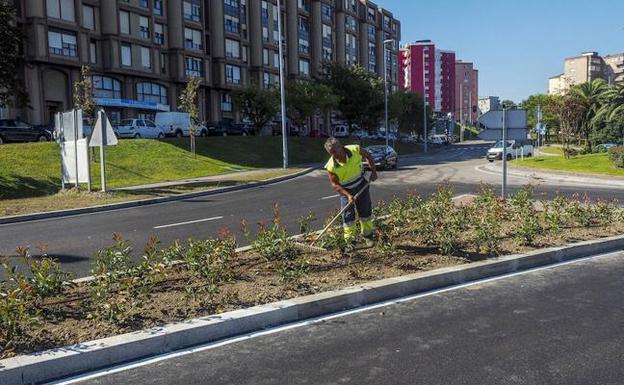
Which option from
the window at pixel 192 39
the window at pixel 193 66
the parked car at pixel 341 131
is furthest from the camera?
the parked car at pixel 341 131

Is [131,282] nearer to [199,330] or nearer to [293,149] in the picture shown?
[199,330]

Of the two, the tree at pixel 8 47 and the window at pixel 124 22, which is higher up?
the window at pixel 124 22

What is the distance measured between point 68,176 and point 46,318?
16.3 metres

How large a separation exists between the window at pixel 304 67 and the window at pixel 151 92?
25.6m

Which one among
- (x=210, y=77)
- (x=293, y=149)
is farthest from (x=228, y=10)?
(x=293, y=149)

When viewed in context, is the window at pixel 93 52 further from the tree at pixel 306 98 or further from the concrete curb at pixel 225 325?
the concrete curb at pixel 225 325

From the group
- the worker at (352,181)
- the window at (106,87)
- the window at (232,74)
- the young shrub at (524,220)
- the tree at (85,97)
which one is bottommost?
the young shrub at (524,220)

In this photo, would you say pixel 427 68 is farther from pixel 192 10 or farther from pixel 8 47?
pixel 8 47

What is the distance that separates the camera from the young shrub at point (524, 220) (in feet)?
25.5

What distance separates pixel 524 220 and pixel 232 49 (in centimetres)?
5891

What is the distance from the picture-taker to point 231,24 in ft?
209

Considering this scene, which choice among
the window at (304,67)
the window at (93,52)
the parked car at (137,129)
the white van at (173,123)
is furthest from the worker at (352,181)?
the window at (304,67)

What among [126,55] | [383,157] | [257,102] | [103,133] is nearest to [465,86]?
[257,102]

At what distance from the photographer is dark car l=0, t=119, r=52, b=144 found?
30.9 metres
